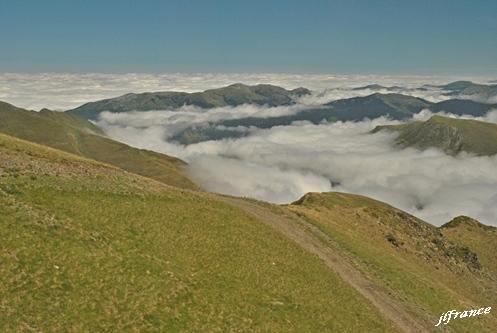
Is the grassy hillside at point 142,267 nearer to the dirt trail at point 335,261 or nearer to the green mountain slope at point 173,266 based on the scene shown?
the green mountain slope at point 173,266

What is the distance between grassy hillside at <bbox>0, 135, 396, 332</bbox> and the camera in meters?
33.0

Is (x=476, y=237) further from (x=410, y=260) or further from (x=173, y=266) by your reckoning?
(x=173, y=266)

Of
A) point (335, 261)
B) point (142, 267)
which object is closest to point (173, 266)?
point (142, 267)

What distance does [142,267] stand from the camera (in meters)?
39.5

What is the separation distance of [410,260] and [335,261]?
27464 millimetres

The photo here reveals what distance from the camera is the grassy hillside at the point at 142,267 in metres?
33.0

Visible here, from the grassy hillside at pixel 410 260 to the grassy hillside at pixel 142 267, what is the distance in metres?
12.1

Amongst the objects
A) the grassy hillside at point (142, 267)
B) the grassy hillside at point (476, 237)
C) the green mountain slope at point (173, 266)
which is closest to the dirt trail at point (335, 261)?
the green mountain slope at point (173, 266)

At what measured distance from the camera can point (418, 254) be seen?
292 feet

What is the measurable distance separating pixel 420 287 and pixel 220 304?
3441cm

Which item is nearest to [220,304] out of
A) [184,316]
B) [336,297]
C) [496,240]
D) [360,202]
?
[184,316]

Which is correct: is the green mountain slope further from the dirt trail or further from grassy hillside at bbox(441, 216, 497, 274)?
grassy hillside at bbox(441, 216, 497, 274)

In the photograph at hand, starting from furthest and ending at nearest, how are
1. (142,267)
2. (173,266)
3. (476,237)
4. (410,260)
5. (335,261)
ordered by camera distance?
1. (476,237)
2. (410,260)
3. (335,261)
4. (173,266)
5. (142,267)

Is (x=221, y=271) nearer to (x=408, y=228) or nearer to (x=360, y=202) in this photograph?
(x=408, y=228)
